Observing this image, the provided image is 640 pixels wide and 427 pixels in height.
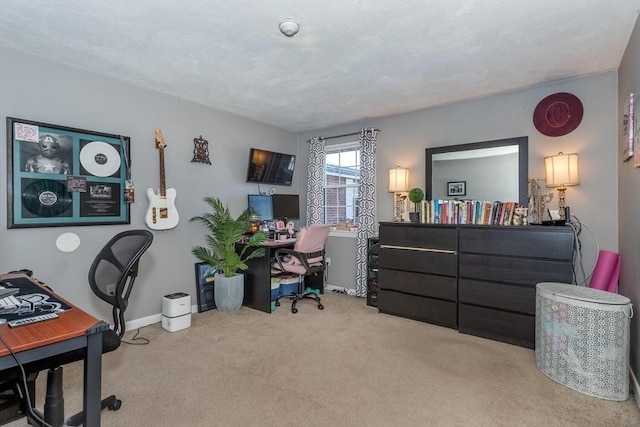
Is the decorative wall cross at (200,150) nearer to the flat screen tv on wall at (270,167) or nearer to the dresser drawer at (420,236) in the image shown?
the flat screen tv on wall at (270,167)

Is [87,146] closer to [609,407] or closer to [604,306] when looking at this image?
[604,306]

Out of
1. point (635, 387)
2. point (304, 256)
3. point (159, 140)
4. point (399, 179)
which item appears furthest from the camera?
point (399, 179)

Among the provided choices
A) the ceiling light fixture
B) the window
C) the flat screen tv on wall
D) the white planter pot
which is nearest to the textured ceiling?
the ceiling light fixture

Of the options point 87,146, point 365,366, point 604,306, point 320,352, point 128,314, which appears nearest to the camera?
point 604,306

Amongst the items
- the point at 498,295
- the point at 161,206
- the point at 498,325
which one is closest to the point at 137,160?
the point at 161,206

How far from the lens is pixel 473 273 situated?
3.10 meters

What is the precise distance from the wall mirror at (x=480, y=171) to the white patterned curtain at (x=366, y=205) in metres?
0.74

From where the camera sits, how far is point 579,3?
1921mm

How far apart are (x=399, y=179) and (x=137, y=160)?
2.93m

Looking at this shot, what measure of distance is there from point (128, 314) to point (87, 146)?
165 centimetres

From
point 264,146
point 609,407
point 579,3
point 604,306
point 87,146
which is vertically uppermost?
point 579,3

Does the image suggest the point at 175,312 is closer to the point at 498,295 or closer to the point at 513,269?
the point at 498,295

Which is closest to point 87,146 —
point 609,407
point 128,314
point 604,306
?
point 128,314

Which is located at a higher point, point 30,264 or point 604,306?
point 30,264
